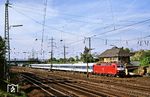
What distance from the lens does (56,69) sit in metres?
117

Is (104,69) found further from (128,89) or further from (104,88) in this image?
(128,89)

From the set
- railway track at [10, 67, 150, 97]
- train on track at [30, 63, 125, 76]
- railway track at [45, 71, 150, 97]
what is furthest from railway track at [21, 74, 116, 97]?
train on track at [30, 63, 125, 76]

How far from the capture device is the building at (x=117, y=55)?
93.4m

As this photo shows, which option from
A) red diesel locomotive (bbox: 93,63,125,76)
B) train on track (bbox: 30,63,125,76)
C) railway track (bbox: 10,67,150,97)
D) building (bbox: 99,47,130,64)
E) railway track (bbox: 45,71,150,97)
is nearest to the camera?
railway track (bbox: 45,71,150,97)

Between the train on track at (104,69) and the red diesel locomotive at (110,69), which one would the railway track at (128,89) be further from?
the train on track at (104,69)

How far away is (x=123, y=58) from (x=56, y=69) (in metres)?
30.6

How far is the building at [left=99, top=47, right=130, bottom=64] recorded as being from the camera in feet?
307

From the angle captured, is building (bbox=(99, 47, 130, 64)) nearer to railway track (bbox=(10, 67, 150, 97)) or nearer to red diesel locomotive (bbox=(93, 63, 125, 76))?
red diesel locomotive (bbox=(93, 63, 125, 76))

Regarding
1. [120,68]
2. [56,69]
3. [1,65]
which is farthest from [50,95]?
[56,69]

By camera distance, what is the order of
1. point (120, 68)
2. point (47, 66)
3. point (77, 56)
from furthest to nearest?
point (77, 56)
point (47, 66)
point (120, 68)

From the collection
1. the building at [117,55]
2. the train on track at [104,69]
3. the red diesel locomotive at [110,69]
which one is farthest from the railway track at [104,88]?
the building at [117,55]

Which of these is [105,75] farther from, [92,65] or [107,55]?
[107,55]

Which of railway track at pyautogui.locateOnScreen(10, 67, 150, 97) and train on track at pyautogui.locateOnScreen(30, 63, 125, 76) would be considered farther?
train on track at pyautogui.locateOnScreen(30, 63, 125, 76)

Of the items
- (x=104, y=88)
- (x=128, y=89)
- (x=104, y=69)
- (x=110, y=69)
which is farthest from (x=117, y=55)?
(x=128, y=89)
